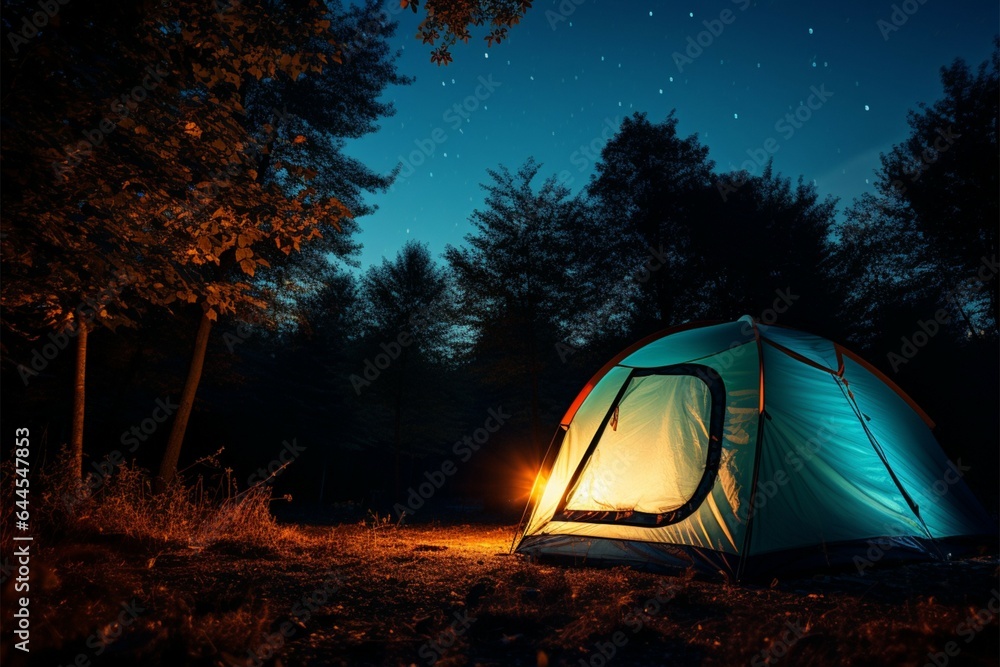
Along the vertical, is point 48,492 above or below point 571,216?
below

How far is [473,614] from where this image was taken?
3.75 m

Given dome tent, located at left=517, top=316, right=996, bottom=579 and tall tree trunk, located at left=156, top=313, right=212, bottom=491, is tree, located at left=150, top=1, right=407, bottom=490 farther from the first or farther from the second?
dome tent, located at left=517, top=316, right=996, bottom=579

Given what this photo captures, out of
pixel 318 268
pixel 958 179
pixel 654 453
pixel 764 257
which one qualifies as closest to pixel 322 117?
pixel 318 268

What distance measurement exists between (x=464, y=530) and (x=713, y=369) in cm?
579

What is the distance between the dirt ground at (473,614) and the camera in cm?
274

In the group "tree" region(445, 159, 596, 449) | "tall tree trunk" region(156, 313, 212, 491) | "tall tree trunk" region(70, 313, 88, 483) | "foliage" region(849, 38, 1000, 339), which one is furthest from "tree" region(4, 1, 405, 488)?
"foliage" region(849, 38, 1000, 339)

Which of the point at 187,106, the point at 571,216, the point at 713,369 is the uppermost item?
the point at 571,216

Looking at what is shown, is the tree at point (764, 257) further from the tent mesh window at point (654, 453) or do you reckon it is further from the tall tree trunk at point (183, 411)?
the tall tree trunk at point (183, 411)

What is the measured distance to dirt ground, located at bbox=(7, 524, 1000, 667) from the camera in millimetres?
2736

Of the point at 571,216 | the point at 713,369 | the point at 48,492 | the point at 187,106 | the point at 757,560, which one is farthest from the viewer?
the point at 571,216

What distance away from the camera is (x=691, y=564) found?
17.2 feet

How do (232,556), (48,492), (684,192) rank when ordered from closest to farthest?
(232,556), (48,492), (684,192)

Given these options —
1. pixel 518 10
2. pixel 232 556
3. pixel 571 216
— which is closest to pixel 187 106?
pixel 518 10

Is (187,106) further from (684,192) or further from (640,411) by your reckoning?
(684,192)
